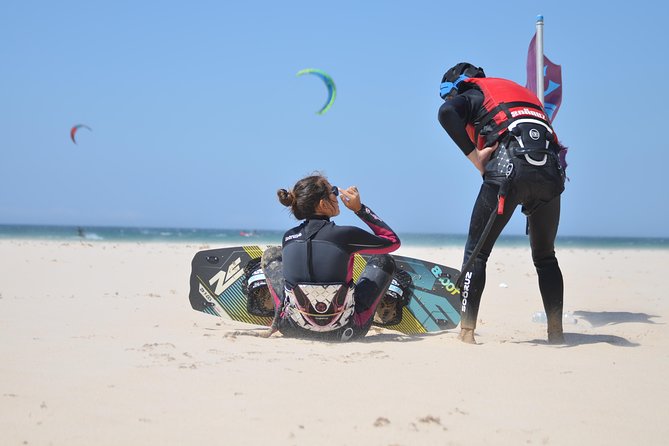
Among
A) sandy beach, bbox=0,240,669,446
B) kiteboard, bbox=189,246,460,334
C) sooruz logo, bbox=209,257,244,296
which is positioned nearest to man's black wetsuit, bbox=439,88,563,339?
sandy beach, bbox=0,240,669,446

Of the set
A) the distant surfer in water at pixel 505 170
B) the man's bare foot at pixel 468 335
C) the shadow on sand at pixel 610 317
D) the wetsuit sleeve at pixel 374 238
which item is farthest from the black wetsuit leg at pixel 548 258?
the shadow on sand at pixel 610 317

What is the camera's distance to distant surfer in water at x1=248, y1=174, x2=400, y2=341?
4.41m

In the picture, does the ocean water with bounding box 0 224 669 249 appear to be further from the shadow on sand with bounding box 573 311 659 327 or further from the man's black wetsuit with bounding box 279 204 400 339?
the man's black wetsuit with bounding box 279 204 400 339

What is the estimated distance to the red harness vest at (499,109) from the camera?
4.27 m

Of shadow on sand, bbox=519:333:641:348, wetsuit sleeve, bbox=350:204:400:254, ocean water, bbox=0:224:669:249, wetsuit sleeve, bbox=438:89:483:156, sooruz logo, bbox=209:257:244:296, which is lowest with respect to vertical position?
ocean water, bbox=0:224:669:249

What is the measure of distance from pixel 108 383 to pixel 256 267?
7.85 feet

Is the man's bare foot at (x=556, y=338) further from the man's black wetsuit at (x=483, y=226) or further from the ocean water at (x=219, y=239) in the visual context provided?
the ocean water at (x=219, y=239)

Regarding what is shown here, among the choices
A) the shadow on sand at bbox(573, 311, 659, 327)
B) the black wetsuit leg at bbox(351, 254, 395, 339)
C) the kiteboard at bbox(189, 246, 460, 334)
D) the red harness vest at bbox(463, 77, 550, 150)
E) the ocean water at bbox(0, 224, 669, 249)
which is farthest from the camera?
the ocean water at bbox(0, 224, 669, 249)

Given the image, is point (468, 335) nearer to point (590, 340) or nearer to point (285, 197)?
point (590, 340)

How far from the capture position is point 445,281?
5.44 m

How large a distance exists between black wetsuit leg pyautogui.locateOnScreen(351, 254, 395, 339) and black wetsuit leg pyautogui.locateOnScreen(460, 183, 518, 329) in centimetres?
55

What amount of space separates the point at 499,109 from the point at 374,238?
3.59 ft

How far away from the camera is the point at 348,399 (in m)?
2.94

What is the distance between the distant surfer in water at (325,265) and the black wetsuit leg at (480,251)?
0.49 m
